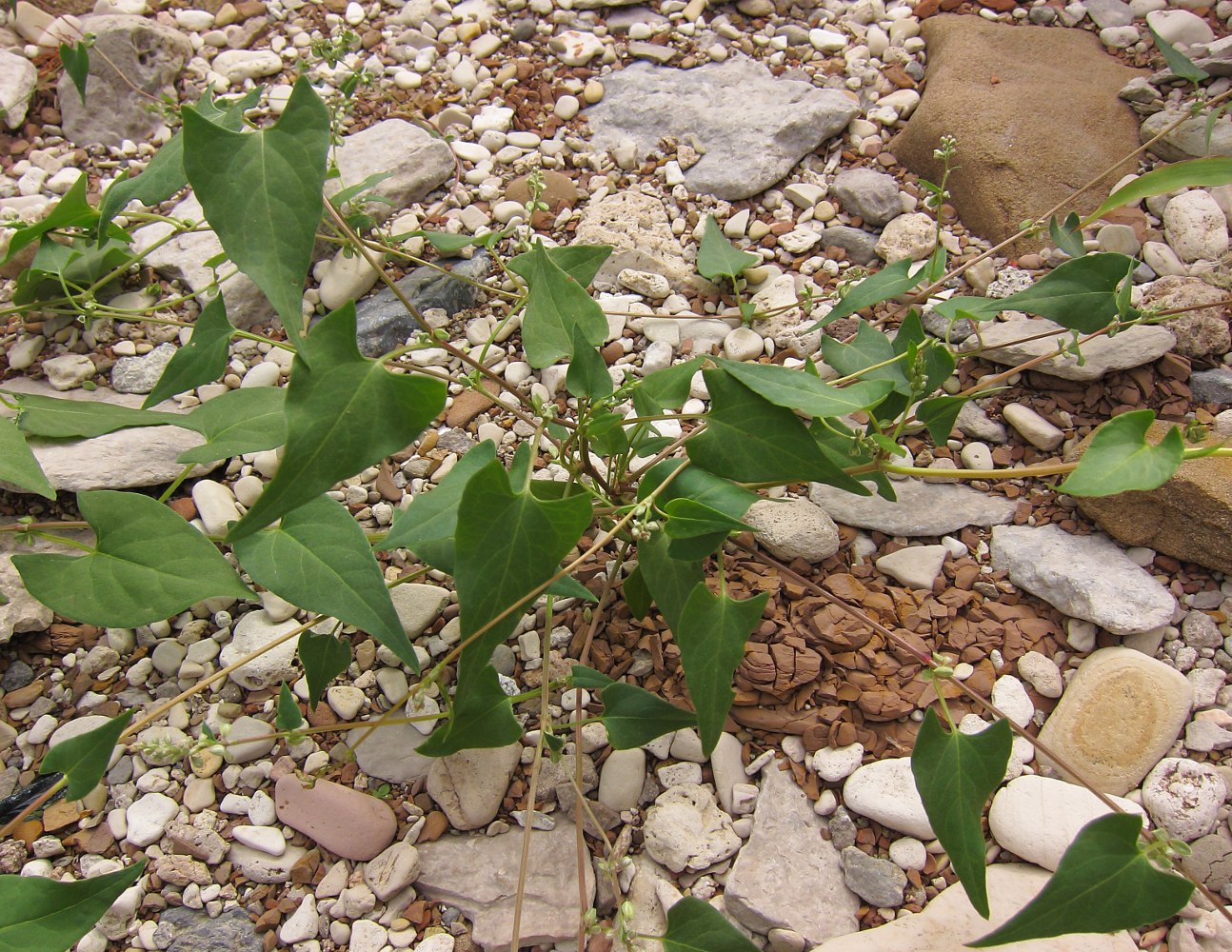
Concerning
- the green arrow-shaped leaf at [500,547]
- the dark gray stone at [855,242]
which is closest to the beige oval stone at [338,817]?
the green arrow-shaped leaf at [500,547]

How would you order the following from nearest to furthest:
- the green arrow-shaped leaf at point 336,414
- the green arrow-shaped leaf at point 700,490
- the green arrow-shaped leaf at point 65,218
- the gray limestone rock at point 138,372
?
1. the green arrow-shaped leaf at point 336,414
2. the green arrow-shaped leaf at point 700,490
3. the green arrow-shaped leaf at point 65,218
4. the gray limestone rock at point 138,372

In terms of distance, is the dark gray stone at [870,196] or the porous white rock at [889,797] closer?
the porous white rock at [889,797]

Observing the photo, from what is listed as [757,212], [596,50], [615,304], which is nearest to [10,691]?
[615,304]

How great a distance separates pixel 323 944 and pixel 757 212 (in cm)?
137

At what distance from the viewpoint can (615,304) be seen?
1.53m

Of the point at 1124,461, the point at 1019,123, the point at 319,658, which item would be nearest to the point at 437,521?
the point at 319,658

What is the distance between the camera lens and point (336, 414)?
73 centimetres

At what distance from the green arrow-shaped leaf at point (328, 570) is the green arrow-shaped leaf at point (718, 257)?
749mm

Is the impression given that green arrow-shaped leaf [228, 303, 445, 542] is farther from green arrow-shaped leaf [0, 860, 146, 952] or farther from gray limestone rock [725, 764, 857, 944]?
gray limestone rock [725, 764, 857, 944]

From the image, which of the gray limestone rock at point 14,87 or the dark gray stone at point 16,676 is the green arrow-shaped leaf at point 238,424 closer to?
the dark gray stone at point 16,676

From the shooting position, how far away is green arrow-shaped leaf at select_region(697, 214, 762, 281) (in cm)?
142

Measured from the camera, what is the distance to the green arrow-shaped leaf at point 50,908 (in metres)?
0.82

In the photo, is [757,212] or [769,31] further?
[769,31]

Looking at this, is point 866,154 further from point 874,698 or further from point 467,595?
point 467,595
